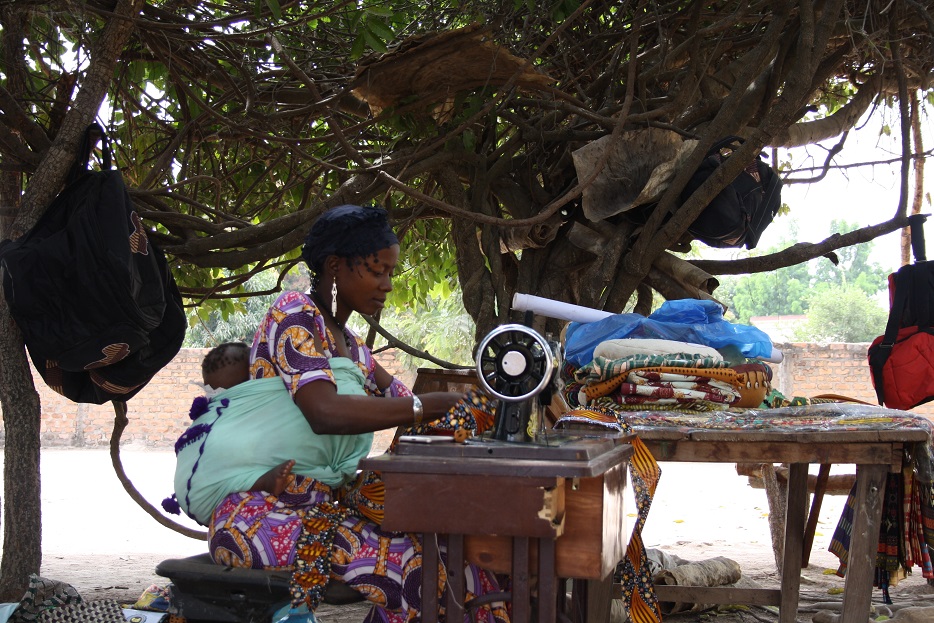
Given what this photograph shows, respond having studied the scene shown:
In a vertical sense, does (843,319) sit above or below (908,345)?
above

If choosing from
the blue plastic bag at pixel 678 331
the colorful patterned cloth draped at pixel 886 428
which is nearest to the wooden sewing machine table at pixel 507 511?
the colorful patterned cloth draped at pixel 886 428

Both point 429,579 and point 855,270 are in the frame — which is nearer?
point 429,579

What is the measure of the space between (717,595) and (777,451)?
1.34 m

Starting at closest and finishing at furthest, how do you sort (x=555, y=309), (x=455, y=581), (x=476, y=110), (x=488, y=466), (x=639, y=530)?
(x=488, y=466), (x=455, y=581), (x=639, y=530), (x=555, y=309), (x=476, y=110)

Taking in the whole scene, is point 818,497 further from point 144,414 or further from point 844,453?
point 144,414

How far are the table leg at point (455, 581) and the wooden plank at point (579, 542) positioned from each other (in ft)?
0.12

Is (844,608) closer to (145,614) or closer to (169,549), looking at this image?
(145,614)

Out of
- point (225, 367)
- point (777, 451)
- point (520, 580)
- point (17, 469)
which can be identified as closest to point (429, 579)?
point (520, 580)

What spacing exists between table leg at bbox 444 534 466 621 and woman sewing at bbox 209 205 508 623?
0.18 metres

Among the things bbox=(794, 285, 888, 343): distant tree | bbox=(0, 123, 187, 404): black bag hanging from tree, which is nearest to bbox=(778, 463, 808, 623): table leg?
bbox=(0, 123, 187, 404): black bag hanging from tree

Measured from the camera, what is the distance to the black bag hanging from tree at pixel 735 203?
4273 mm

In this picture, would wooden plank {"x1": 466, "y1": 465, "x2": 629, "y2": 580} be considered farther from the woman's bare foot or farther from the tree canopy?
the tree canopy

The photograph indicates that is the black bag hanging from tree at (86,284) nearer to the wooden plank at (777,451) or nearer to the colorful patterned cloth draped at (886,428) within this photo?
the colorful patterned cloth draped at (886,428)

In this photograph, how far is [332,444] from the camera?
2.48 metres
